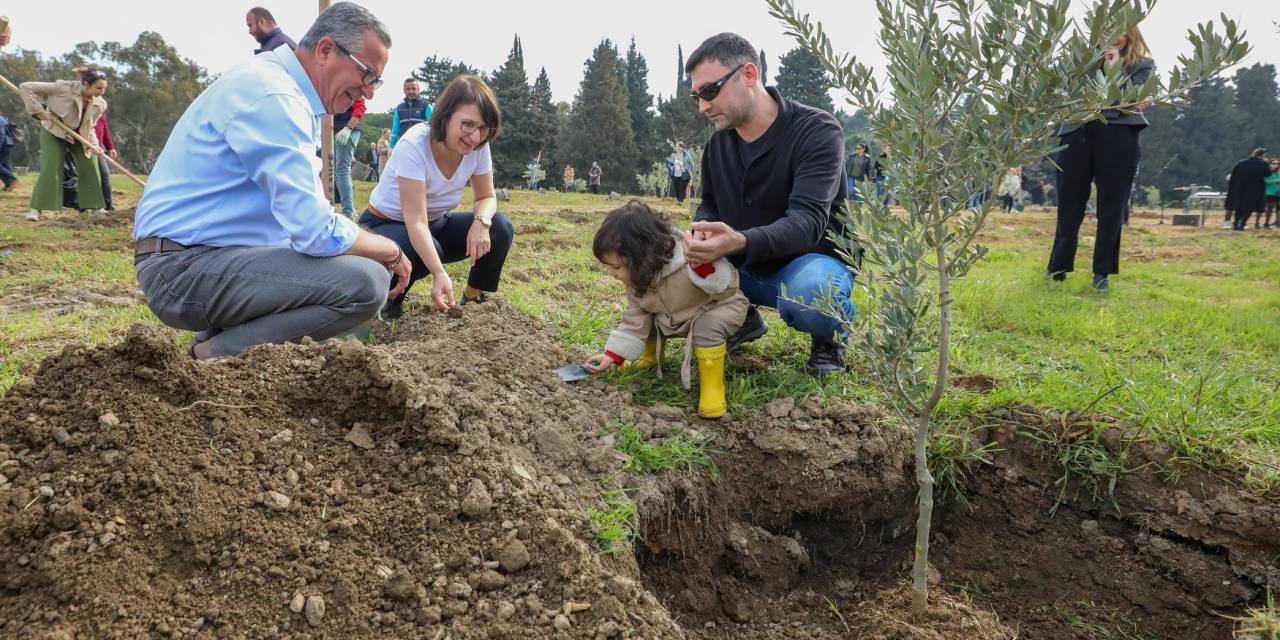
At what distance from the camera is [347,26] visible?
8.21 ft

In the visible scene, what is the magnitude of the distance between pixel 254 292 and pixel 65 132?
20.2ft

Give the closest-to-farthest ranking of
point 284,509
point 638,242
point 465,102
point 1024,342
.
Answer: point 284,509
point 638,242
point 465,102
point 1024,342

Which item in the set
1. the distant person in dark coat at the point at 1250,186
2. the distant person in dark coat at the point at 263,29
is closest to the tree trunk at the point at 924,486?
the distant person in dark coat at the point at 263,29

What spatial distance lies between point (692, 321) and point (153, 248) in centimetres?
200

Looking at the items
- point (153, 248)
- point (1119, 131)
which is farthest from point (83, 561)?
point (1119, 131)

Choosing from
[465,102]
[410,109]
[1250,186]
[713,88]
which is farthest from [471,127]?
[1250,186]

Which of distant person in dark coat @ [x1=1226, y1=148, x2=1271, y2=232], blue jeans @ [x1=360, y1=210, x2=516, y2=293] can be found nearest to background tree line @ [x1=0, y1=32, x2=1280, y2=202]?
distant person in dark coat @ [x1=1226, y1=148, x2=1271, y2=232]

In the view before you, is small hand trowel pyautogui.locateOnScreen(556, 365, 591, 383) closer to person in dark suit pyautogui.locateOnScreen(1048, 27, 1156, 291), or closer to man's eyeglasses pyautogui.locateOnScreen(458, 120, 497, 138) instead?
man's eyeglasses pyautogui.locateOnScreen(458, 120, 497, 138)

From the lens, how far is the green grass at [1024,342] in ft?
A: 8.49

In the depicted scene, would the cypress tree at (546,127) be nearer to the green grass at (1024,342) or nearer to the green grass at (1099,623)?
the green grass at (1024,342)

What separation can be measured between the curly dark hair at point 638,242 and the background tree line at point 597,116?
1118 inches

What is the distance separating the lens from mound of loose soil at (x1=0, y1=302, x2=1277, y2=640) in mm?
1578

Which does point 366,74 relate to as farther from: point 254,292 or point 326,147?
point 326,147

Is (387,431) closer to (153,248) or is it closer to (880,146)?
(153,248)
